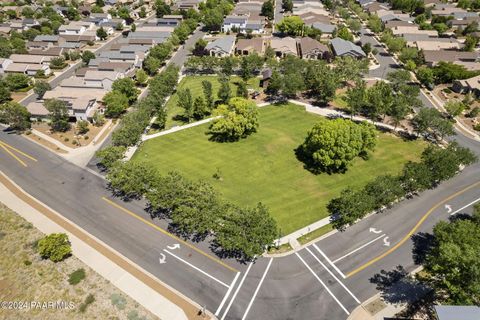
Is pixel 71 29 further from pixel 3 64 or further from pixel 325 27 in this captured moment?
pixel 325 27

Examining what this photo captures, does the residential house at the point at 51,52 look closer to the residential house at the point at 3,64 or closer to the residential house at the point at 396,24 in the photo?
the residential house at the point at 3,64

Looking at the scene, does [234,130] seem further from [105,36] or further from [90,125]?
[105,36]

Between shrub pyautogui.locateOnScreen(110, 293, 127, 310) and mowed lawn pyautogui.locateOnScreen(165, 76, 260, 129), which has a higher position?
mowed lawn pyautogui.locateOnScreen(165, 76, 260, 129)

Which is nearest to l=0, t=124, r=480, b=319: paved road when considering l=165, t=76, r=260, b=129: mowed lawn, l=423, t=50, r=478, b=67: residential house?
l=165, t=76, r=260, b=129: mowed lawn

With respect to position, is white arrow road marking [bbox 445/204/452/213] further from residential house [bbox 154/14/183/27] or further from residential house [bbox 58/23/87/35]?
residential house [bbox 58/23/87/35]

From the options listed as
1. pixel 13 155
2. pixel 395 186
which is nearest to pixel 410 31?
pixel 395 186

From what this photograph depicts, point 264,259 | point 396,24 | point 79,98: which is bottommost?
point 264,259

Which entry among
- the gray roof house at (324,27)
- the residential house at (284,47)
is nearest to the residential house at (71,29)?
the residential house at (284,47)
